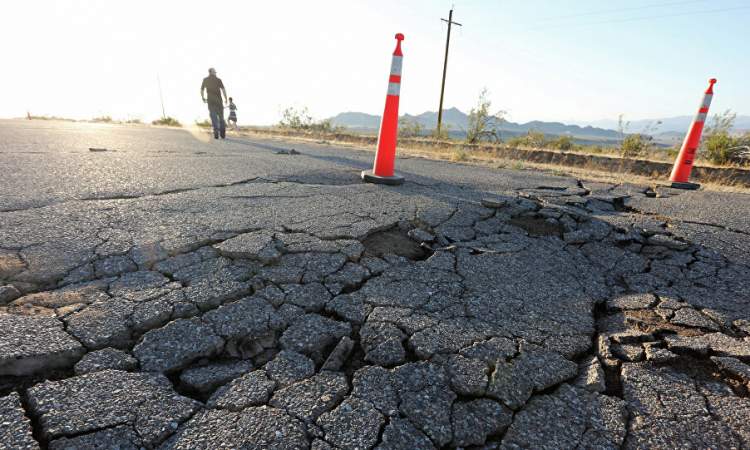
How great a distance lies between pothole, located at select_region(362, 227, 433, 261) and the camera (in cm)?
244

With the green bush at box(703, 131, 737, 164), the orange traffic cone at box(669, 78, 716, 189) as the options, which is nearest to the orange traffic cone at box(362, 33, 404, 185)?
the orange traffic cone at box(669, 78, 716, 189)

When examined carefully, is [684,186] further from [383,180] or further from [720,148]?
[383,180]

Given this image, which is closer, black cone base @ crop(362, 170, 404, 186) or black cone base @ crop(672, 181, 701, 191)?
black cone base @ crop(362, 170, 404, 186)

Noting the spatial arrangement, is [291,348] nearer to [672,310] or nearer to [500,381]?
[500,381]

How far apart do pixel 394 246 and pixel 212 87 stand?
24.7 feet

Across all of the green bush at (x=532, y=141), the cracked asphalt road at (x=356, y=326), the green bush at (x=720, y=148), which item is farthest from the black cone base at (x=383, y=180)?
the green bush at (x=532, y=141)

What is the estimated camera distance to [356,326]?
5.51 ft

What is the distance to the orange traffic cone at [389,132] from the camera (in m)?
3.97

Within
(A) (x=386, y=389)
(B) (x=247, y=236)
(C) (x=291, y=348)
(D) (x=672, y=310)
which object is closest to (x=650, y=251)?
(D) (x=672, y=310)

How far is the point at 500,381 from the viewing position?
1409 mm

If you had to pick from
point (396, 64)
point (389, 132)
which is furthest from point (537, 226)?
point (396, 64)

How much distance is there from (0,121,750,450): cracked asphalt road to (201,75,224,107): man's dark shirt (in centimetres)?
565

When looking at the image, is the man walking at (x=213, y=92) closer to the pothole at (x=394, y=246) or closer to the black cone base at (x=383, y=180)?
the black cone base at (x=383, y=180)

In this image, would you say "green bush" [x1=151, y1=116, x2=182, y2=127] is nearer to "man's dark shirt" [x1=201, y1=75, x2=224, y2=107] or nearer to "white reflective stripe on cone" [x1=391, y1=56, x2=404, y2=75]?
"man's dark shirt" [x1=201, y1=75, x2=224, y2=107]
